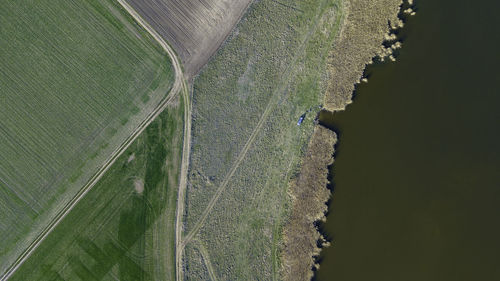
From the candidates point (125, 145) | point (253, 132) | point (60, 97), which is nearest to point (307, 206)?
point (253, 132)

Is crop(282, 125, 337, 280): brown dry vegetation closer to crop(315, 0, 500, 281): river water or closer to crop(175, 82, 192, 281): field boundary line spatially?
crop(315, 0, 500, 281): river water

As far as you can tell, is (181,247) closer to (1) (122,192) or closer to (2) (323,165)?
(1) (122,192)

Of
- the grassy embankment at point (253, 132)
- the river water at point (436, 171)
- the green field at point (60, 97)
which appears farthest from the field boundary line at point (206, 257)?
the green field at point (60, 97)

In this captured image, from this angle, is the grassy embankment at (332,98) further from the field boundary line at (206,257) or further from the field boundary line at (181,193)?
the field boundary line at (181,193)

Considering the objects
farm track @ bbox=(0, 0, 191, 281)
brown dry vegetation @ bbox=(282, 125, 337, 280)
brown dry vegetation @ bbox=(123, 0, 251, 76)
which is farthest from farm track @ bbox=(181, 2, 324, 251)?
brown dry vegetation @ bbox=(123, 0, 251, 76)

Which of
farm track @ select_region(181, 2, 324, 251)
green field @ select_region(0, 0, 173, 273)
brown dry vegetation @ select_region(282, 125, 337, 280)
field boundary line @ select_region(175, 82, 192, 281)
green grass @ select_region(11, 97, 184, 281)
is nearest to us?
green field @ select_region(0, 0, 173, 273)

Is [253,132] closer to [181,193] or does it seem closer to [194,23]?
[181,193]
